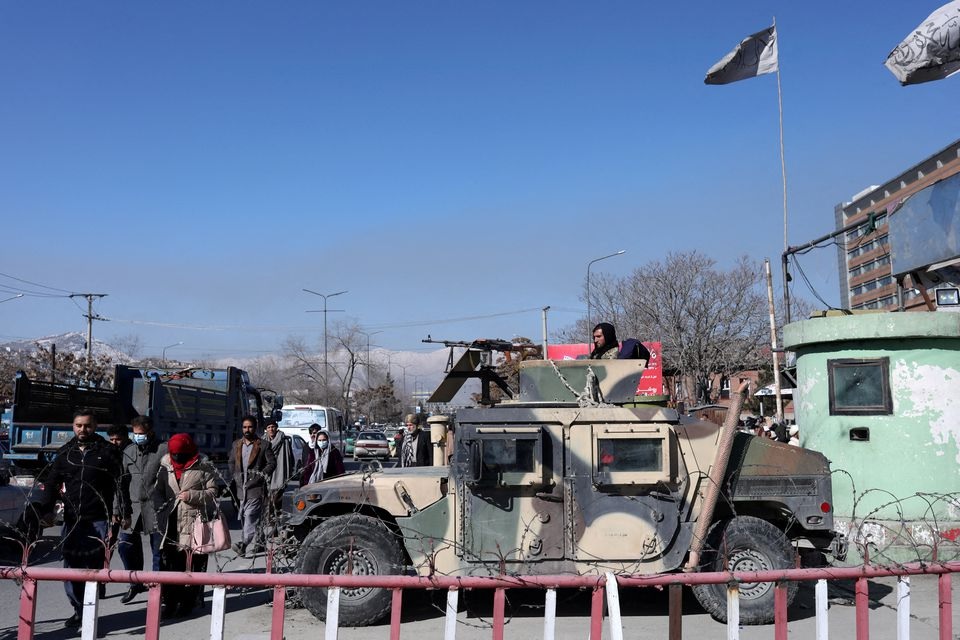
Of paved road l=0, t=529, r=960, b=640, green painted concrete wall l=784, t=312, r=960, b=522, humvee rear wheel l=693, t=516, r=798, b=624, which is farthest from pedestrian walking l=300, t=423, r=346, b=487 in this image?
green painted concrete wall l=784, t=312, r=960, b=522

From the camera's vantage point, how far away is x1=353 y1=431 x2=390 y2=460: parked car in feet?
111

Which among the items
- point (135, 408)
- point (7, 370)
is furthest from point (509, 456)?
point (7, 370)

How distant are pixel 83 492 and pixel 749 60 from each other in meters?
14.9

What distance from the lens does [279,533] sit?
676 cm

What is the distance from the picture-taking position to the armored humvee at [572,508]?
20.9 feet

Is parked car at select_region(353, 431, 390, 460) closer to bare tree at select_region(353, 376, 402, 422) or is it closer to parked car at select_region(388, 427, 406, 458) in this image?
parked car at select_region(388, 427, 406, 458)

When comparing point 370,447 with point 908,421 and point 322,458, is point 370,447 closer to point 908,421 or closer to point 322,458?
point 322,458

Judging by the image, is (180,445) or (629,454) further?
(180,445)

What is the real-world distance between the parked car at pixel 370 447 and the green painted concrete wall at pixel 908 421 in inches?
1022

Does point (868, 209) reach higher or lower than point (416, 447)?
higher

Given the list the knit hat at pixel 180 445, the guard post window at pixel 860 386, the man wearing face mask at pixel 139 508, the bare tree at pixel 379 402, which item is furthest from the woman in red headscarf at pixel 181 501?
the bare tree at pixel 379 402

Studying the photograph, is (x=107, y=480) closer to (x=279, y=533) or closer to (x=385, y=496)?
(x=279, y=533)

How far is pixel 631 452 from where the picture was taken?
6449 mm

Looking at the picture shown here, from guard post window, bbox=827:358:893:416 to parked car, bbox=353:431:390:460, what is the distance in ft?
84.8
